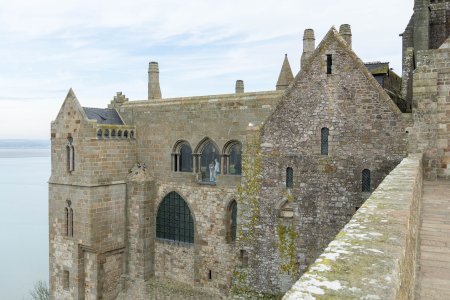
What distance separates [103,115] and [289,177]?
1056cm

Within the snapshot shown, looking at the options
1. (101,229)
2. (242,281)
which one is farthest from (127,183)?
(242,281)

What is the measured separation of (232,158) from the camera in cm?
1612

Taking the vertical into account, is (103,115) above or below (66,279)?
above

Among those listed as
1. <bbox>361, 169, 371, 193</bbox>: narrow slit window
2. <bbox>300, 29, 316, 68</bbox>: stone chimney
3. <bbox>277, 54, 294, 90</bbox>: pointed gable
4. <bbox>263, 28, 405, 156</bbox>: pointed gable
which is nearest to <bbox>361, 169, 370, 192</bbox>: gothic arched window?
<bbox>361, 169, 371, 193</bbox>: narrow slit window

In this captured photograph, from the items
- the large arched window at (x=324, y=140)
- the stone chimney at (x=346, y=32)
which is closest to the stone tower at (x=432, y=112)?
the large arched window at (x=324, y=140)

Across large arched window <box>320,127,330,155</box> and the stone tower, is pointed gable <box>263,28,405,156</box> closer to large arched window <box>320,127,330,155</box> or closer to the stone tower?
large arched window <box>320,127,330,155</box>

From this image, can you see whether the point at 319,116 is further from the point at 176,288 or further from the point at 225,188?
the point at 176,288

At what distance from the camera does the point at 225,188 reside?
52.2ft

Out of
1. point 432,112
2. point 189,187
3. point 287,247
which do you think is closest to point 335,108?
point 432,112

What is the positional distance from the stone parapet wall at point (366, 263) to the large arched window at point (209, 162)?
12.5 m

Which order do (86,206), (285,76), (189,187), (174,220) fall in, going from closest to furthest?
(86,206), (189,187), (174,220), (285,76)

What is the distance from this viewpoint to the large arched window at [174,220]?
1720cm

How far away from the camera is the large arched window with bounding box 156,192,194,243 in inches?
677

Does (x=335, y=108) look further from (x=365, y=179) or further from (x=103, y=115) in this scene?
(x=103, y=115)
